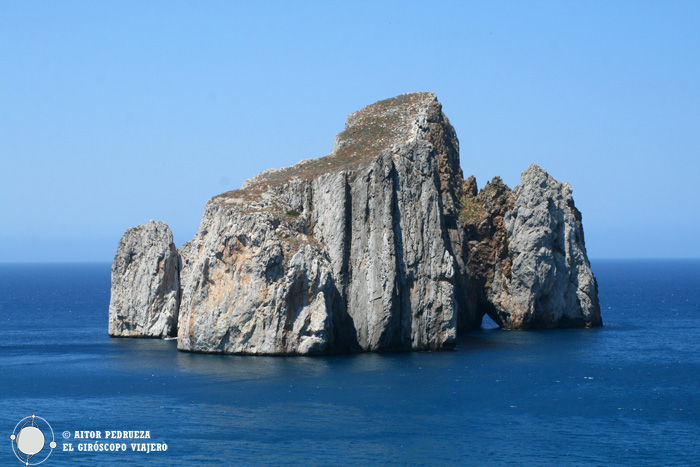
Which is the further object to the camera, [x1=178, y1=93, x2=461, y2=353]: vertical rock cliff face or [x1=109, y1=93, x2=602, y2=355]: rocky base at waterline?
[x1=109, y1=93, x2=602, y2=355]: rocky base at waterline

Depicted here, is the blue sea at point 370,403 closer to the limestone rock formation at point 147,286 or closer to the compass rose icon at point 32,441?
the compass rose icon at point 32,441

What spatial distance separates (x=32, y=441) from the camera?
25781 mm

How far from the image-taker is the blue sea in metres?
48.1

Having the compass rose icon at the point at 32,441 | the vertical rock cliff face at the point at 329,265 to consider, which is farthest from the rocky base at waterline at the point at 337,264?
the compass rose icon at the point at 32,441

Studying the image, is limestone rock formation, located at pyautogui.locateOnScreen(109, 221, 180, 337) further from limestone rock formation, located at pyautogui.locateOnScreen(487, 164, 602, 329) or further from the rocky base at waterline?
limestone rock formation, located at pyautogui.locateOnScreen(487, 164, 602, 329)

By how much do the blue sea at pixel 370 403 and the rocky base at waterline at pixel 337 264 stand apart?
3229 millimetres

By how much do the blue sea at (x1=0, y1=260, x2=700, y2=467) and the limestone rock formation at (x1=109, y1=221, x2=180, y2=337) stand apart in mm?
5382

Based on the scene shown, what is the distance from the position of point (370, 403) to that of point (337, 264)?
24300mm

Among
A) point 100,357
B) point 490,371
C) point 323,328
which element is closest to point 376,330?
point 323,328

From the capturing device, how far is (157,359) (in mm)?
78250

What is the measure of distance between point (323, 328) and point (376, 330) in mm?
5704

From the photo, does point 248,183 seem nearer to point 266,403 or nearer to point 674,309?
point 266,403

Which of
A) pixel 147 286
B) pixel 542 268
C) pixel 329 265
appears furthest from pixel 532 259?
pixel 147 286

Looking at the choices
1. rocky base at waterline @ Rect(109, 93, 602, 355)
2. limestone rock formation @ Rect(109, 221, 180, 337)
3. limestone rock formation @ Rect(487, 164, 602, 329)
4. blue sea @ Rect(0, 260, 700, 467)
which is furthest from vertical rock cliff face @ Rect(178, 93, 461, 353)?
limestone rock formation @ Rect(487, 164, 602, 329)
